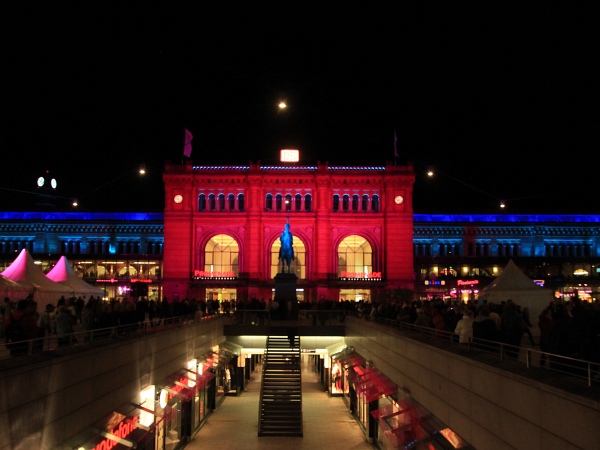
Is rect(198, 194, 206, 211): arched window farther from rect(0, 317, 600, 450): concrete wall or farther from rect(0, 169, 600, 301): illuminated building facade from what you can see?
rect(0, 317, 600, 450): concrete wall

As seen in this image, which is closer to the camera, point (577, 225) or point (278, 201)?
point (278, 201)

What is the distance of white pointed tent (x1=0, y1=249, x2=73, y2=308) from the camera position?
32.3 m

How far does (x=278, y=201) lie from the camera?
80125 mm

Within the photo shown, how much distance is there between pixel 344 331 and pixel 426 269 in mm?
44759

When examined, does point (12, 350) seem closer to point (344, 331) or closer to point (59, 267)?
point (59, 267)

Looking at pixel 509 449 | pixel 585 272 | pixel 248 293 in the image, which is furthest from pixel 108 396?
pixel 585 272

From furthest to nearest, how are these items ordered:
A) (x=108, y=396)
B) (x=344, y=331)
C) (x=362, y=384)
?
1. (x=344, y=331)
2. (x=362, y=384)
3. (x=108, y=396)

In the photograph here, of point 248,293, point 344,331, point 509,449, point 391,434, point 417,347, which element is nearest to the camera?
point 509,449

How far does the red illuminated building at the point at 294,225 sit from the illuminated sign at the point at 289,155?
1.04 metres

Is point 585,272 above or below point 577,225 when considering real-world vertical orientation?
below

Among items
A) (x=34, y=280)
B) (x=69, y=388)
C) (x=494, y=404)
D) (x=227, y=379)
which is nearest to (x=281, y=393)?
(x=227, y=379)

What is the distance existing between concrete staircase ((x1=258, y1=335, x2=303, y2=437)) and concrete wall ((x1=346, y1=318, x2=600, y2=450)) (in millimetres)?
13012

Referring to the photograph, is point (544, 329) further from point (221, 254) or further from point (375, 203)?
point (221, 254)

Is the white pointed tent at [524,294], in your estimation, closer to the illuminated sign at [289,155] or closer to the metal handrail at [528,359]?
the metal handrail at [528,359]
